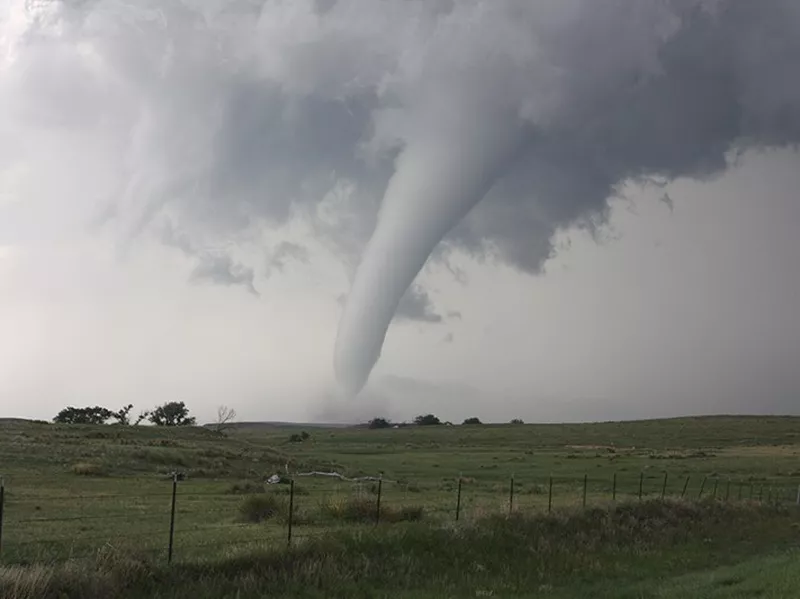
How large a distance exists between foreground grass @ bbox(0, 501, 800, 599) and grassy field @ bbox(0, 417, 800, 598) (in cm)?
12

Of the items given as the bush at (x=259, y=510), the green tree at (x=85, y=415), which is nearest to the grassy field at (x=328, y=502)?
the bush at (x=259, y=510)

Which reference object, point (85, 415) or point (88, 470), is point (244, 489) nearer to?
point (88, 470)

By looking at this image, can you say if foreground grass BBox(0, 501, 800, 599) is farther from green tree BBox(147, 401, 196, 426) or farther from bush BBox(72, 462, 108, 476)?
green tree BBox(147, 401, 196, 426)

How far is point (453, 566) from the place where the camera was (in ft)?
64.0

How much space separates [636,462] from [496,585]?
67.2m

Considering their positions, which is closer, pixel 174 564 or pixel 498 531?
pixel 174 564

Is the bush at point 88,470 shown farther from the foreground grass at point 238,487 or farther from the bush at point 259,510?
the bush at point 259,510

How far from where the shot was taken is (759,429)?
16050cm

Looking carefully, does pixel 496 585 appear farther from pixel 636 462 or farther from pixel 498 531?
pixel 636 462

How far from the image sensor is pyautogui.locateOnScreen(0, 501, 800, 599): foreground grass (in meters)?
14.5

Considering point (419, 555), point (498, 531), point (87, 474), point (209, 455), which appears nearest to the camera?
point (419, 555)

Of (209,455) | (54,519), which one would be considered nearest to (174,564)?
(54,519)

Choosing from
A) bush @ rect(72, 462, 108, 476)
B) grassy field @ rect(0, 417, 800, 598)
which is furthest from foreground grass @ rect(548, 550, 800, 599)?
bush @ rect(72, 462, 108, 476)

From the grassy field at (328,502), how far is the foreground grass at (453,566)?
0.12 meters
